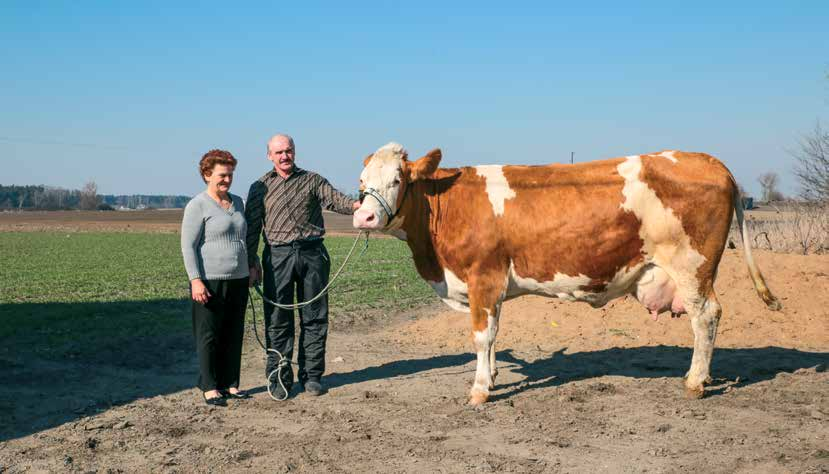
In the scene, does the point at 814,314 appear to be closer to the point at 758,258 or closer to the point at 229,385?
the point at 758,258

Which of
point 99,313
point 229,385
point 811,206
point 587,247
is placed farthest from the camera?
point 811,206

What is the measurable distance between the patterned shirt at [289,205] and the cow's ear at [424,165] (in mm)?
708

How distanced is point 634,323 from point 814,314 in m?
2.65

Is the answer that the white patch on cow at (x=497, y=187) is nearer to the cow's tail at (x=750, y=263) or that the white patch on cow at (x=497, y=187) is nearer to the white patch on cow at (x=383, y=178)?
the white patch on cow at (x=383, y=178)

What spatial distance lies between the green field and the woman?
3.59 meters

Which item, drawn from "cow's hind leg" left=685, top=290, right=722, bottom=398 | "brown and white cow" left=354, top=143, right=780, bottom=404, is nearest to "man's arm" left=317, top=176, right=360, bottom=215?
"brown and white cow" left=354, top=143, right=780, bottom=404

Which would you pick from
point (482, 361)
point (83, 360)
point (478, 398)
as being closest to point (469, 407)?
point (478, 398)

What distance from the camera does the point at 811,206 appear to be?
2003cm

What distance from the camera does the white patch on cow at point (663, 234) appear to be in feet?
21.9

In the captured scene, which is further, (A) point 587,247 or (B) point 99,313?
(B) point 99,313

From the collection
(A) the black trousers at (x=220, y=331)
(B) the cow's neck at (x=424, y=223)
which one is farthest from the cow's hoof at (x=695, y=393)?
(A) the black trousers at (x=220, y=331)

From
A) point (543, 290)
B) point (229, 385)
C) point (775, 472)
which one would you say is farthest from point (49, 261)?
point (775, 472)

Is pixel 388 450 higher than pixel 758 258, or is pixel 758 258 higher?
pixel 758 258

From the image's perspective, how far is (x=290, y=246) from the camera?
720cm
